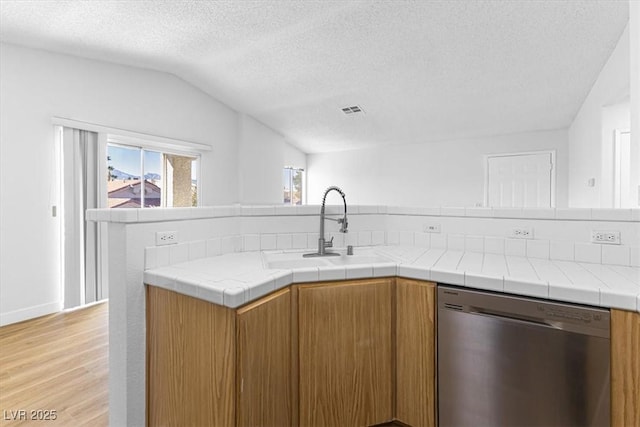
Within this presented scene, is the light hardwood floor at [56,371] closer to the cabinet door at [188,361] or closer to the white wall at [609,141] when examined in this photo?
the cabinet door at [188,361]

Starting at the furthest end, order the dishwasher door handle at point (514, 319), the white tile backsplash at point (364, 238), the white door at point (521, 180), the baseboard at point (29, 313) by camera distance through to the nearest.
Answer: the white door at point (521, 180) → the baseboard at point (29, 313) → the white tile backsplash at point (364, 238) → the dishwasher door handle at point (514, 319)

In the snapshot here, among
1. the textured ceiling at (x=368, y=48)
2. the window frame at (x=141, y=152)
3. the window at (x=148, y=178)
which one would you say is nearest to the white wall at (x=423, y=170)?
the textured ceiling at (x=368, y=48)

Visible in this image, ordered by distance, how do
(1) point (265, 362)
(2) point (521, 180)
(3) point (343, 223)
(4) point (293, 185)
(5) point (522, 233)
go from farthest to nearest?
(4) point (293, 185) → (2) point (521, 180) → (3) point (343, 223) → (5) point (522, 233) → (1) point (265, 362)

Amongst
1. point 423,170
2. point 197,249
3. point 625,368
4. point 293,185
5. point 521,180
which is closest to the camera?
point 625,368

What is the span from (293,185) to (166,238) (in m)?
5.68

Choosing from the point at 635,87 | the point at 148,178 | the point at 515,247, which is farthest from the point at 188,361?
the point at 148,178

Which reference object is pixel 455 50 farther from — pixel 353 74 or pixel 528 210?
pixel 528 210

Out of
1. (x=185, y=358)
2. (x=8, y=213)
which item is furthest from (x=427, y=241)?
(x=8, y=213)

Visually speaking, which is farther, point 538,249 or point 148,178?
point 148,178

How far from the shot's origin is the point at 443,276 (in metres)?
1.29

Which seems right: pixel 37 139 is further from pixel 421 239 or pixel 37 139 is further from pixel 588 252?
pixel 588 252

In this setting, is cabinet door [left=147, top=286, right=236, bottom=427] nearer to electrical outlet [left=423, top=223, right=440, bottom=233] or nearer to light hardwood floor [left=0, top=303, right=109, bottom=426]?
light hardwood floor [left=0, top=303, right=109, bottom=426]

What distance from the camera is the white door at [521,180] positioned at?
469 cm

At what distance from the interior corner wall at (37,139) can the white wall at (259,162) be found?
1703 millimetres
